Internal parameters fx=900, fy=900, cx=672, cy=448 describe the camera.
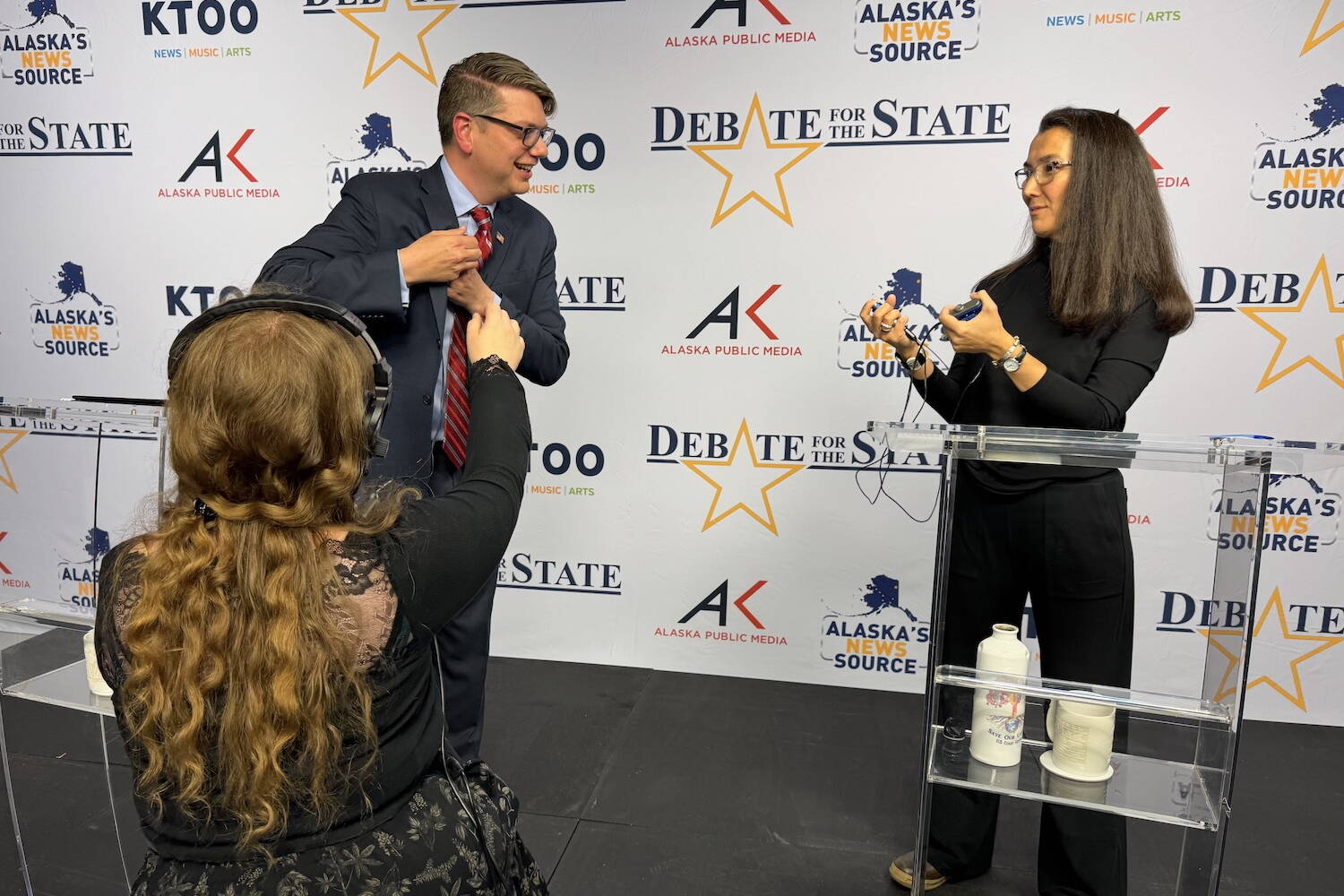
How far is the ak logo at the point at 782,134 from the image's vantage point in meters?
2.87

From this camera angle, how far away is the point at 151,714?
3.04 ft

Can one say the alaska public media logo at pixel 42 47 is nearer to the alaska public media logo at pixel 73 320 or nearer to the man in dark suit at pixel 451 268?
the alaska public media logo at pixel 73 320

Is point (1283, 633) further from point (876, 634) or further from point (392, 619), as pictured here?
point (392, 619)

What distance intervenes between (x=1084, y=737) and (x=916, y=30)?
227 cm

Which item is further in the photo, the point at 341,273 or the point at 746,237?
the point at 746,237

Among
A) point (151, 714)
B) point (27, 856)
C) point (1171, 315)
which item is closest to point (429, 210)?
point (151, 714)

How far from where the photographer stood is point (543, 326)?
2.17 m

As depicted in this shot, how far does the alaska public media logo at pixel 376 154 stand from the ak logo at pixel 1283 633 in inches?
118

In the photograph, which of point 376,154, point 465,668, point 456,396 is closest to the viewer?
point 456,396

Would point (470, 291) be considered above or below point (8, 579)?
above

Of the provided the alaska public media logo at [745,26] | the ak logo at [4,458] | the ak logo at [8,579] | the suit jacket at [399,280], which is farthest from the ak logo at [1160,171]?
the ak logo at [8,579]

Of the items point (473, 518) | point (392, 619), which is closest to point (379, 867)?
point (392, 619)

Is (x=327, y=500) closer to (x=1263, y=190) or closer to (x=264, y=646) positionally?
(x=264, y=646)

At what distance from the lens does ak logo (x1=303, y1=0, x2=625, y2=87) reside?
3.12 metres
